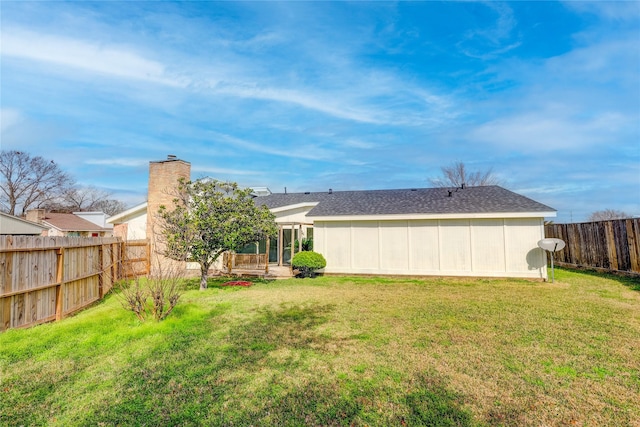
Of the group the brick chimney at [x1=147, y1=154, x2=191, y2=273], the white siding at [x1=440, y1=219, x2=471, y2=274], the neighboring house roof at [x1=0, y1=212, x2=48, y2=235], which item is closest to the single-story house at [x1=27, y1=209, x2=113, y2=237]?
the neighboring house roof at [x1=0, y1=212, x2=48, y2=235]

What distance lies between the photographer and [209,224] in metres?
10.3

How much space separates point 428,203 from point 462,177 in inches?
826

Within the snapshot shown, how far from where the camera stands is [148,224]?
15.0m

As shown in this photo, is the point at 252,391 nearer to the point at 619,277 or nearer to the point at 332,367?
the point at 332,367

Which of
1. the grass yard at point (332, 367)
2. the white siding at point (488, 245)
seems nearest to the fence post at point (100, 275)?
the grass yard at point (332, 367)

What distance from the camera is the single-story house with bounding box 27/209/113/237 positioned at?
1155 inches

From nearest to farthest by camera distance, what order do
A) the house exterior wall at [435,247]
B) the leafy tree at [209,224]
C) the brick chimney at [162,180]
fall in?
the leafy tree at [209,224] < the house exterior wall at [435,247] < the brick chimney at [162,180]

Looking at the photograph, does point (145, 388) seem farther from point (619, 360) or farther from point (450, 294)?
point (450, 294)

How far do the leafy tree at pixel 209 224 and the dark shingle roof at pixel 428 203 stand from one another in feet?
14.0

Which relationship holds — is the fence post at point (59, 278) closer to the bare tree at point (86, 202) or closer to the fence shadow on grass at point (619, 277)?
the fence shadow on grass at point (619, 277)

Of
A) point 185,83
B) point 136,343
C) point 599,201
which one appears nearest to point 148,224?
point 185,83

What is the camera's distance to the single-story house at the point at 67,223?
29.3 m

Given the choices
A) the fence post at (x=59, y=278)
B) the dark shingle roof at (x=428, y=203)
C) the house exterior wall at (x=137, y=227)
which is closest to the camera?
the fence post at (x=59, y=278)

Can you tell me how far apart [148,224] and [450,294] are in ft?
46.3
